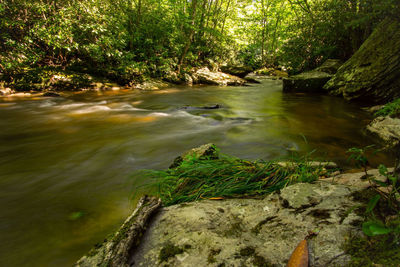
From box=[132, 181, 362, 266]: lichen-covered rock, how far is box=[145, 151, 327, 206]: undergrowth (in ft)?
1.14

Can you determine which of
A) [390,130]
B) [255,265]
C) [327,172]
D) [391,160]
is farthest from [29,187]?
[390,130]

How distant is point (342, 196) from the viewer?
133cm

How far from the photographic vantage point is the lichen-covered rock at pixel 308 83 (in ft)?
30.6

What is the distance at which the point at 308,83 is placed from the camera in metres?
9.60

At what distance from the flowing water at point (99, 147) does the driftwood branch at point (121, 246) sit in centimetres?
62

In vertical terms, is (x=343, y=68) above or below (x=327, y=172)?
above

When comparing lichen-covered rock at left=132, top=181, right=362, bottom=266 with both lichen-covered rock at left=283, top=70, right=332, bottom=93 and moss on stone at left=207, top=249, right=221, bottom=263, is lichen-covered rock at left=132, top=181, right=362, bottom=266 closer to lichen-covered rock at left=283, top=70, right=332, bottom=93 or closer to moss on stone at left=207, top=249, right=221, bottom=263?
moss on stone at left=207, top=249, right=221, bottom=263

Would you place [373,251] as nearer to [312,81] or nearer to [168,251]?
[168,251]

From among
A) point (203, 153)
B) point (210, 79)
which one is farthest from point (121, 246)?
point (210, 79)

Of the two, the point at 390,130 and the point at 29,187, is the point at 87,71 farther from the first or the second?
the point at 390,130

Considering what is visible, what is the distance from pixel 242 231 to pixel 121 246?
655 millimetres

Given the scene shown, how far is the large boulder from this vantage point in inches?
236

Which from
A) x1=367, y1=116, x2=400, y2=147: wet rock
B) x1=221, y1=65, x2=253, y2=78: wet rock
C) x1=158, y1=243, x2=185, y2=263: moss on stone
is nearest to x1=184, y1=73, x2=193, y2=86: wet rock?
x1=221, y1=65, x2=253, y2=78: wet rock

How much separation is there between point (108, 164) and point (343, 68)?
870cm
